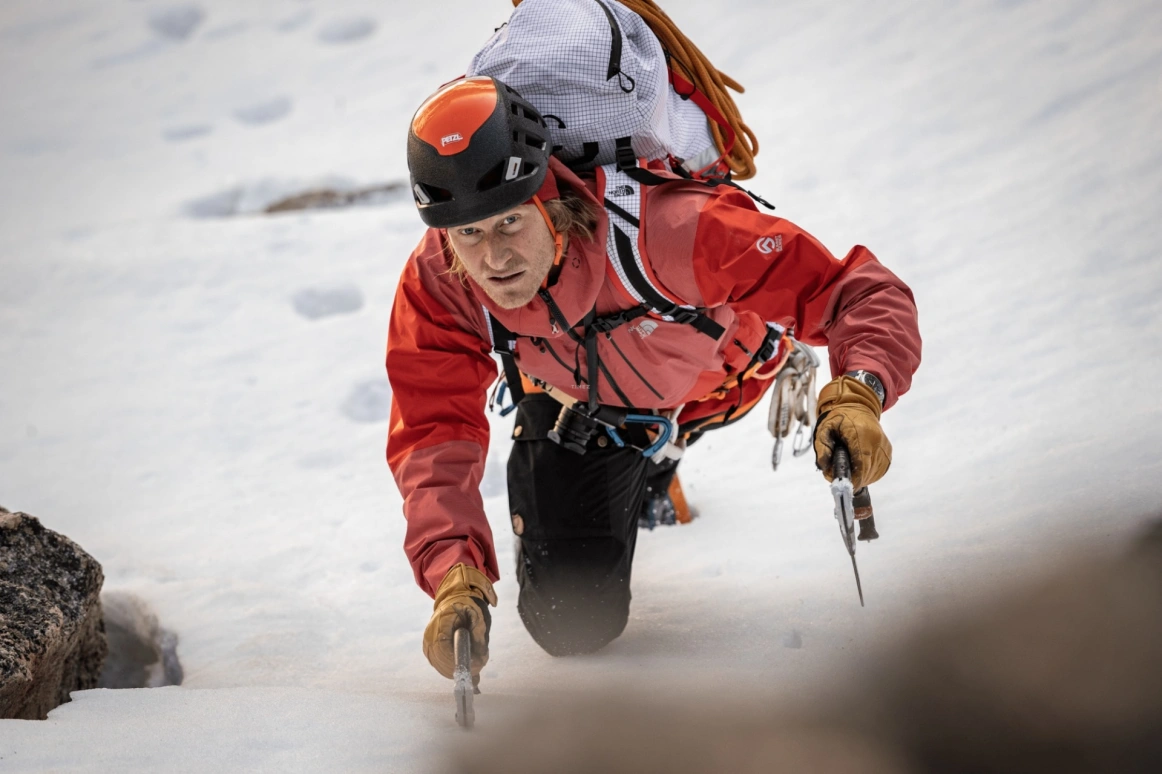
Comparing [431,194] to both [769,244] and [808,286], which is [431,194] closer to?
[769,244]

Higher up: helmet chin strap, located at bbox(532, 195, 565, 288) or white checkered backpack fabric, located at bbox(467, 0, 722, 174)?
white checkered backpack fabric, located at bbox(467, 0, 722, 174)

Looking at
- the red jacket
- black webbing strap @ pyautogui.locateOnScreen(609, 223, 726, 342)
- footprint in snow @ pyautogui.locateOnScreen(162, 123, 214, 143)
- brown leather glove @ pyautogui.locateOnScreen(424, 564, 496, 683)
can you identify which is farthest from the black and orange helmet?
footprint in snow @ pyautogui.locateOnScreen(162, 123, 214, 143)

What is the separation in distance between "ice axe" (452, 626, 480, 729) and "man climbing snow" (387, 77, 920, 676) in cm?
3

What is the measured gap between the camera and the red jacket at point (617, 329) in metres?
2.41

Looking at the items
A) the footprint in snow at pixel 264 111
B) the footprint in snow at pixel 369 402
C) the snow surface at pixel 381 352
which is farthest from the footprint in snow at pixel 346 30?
the footprint in snow at pixel 369 402

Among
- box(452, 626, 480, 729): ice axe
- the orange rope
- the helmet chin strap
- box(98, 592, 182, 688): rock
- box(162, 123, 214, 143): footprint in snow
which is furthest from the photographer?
box(162, 123, 214, 143): footprint in snow

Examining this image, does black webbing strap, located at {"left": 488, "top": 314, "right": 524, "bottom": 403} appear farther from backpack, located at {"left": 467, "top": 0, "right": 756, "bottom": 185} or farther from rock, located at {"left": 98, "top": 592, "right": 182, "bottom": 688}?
rock, located at {"left": 98, "top": 592, "right": 182, "bottom": 688}

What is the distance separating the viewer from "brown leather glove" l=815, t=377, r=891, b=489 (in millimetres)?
2084

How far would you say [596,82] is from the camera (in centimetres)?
261

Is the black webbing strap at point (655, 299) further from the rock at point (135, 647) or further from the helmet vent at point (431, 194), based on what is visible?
the rock at point (135, 647)

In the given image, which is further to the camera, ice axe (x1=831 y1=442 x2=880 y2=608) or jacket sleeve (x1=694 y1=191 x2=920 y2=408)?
jacket sleeve (x1=694 y1=191 x2=920 y2=408)

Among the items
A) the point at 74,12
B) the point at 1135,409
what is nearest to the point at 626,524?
Result: the point at 1135,409

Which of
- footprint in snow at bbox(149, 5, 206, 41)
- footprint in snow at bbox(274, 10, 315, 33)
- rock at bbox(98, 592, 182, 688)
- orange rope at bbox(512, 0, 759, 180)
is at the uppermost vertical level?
orange rope at bbox(512, 0, 759, 180)

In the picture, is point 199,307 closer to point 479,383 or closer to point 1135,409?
point 479,383
